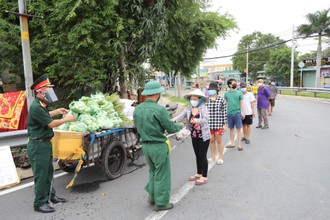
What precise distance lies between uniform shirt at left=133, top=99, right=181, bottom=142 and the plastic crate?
122 cm

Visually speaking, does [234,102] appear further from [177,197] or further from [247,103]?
[177,197]

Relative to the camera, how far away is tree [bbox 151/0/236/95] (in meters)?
11.6

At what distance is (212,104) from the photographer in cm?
624

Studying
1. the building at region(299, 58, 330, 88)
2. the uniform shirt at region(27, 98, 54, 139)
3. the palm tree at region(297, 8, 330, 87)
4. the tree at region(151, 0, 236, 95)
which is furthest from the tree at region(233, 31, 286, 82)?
the uniform shirt at region(27, 98, 54, 139)

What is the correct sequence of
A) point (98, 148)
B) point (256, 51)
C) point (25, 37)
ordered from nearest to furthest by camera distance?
point (98, 148) → point (25, 37) → point (256, 51)

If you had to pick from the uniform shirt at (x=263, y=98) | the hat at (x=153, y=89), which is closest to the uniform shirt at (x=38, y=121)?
the hat at (x=153, y=89)

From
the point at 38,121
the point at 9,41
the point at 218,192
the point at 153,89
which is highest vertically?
the point at 9,41

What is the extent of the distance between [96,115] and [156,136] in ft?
5.50

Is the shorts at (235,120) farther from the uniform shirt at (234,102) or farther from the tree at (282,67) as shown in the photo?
the tree at (282,67)

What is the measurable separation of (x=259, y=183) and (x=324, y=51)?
208 feet

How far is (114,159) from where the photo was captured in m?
5.57

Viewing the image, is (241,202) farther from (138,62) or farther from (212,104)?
(138,62)

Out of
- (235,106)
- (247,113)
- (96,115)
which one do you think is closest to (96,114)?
(96,115)

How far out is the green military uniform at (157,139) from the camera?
3.98 m
